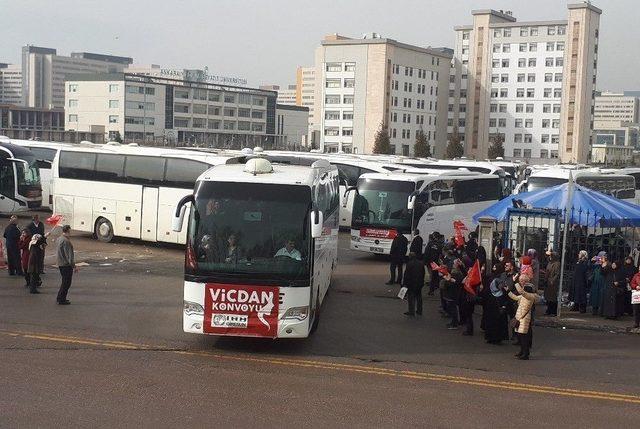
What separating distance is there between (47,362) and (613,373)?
28.3 ft

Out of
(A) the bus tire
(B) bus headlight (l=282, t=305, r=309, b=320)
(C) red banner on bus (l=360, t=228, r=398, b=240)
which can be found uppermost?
(C) red banner on bus (l=360, t=228, r=398, b=240)

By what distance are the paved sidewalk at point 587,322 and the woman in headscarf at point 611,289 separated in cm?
19

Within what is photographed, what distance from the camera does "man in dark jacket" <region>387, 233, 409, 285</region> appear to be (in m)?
21.0

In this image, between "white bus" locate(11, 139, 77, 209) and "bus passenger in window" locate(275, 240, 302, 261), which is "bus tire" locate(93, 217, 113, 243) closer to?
"white bus" locate(11, 139, 77, 209)

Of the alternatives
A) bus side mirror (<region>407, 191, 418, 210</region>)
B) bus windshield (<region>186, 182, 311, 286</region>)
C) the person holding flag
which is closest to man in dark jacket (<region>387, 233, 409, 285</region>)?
bus side mirror (<region>407, 191, 418, 210</region>)

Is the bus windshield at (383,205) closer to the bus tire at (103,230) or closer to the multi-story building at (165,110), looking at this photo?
the bus tire at (103,230)

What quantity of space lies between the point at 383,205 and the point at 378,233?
3.04 ft

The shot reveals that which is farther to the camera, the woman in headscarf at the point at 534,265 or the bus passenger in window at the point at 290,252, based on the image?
the woman in headscarf at the point at 534,265

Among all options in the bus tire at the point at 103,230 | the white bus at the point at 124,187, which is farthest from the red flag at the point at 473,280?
the bus tire at the point at 103,230

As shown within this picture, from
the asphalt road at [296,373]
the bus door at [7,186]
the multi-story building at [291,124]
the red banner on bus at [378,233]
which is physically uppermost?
the multi-story building at [291,124]

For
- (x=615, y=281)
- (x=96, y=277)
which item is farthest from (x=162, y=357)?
(x=615, y=281)

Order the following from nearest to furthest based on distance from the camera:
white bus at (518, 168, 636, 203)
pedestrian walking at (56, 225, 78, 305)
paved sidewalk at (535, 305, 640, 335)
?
pedestrian walking at (56, 225, 78, 305), paved sidewalk at (535, 305, 640, 335), white bus at (518, 168, 636, 203)

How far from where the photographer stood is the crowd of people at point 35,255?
53.3 feet

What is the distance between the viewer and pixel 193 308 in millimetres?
12727
